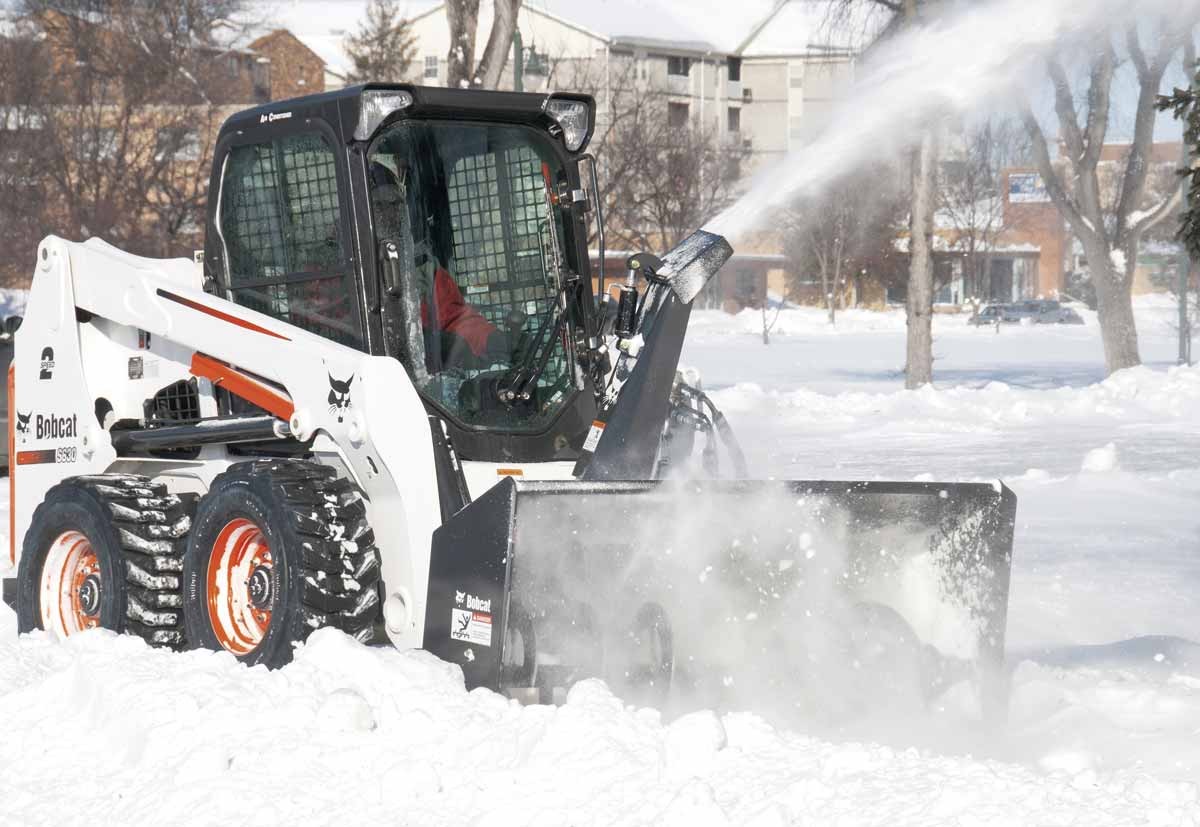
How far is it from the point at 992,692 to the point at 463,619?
202 cm

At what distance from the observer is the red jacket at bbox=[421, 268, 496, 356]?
5.95 meters

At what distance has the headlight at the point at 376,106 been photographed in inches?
224

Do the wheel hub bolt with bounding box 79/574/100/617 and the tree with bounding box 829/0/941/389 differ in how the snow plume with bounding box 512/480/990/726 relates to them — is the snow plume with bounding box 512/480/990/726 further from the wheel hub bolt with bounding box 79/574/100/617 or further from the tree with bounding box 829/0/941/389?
the tree with bounding box 829/0/941/389

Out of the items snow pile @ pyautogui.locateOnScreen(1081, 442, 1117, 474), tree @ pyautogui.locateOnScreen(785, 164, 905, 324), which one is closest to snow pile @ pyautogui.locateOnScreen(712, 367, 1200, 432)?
snow pile @ pyautogui.locateOnScreen(1081, 442, 1117, 474)

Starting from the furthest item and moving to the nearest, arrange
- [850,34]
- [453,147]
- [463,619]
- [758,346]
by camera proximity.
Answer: [758,346] < [850,34] < [453,147] < [463,619]

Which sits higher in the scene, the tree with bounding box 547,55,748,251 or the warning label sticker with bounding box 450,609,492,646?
the tree with bounding box 547,55,748,251

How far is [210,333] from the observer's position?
6.20m

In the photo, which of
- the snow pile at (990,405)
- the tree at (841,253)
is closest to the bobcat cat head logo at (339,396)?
the snow pile at (990,405)

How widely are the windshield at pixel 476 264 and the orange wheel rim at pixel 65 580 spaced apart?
1.90 metres

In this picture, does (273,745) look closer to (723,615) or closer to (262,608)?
(262,608)

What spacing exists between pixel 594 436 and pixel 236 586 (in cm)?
152

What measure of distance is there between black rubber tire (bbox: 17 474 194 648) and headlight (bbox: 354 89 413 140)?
6.01ft

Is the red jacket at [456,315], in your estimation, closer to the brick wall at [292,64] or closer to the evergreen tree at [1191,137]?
the evergreen tree at [1191,137]

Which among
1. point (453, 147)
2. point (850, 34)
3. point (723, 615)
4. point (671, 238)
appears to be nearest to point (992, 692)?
point (723, 615)
